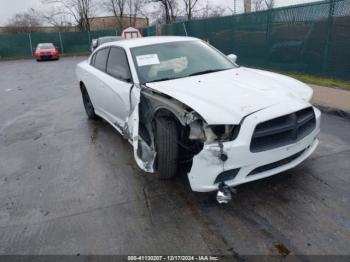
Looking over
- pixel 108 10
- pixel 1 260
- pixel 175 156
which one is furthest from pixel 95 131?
pixel 108 10

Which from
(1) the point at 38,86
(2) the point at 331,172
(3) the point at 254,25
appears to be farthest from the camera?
(1) the point at 38,86

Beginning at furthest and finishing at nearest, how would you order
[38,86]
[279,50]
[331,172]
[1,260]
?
1. [38,86]
2. [279,50]
3. [331,172]
4. [1,260]

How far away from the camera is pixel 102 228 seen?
2953 millimetres

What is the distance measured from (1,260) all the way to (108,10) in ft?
161

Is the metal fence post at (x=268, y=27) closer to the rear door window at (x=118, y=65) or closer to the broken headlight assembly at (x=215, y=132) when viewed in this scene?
the rear door window at (x=118, y=65)

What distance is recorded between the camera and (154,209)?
320 cm

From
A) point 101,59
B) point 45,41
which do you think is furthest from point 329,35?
point 45,41

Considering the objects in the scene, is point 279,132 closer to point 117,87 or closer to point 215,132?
point 215,132

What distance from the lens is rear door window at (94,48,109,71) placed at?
17.7 feet

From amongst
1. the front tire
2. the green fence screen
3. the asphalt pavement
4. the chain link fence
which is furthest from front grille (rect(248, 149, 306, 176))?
the chain link fence

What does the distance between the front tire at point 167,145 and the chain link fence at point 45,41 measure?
113 feet

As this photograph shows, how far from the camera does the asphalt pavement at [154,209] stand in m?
2.65

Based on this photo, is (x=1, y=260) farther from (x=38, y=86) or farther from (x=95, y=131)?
(x=38, y=86)

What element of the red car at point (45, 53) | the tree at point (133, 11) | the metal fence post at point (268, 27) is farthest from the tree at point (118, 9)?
the metal fence post at point (268, 27)
